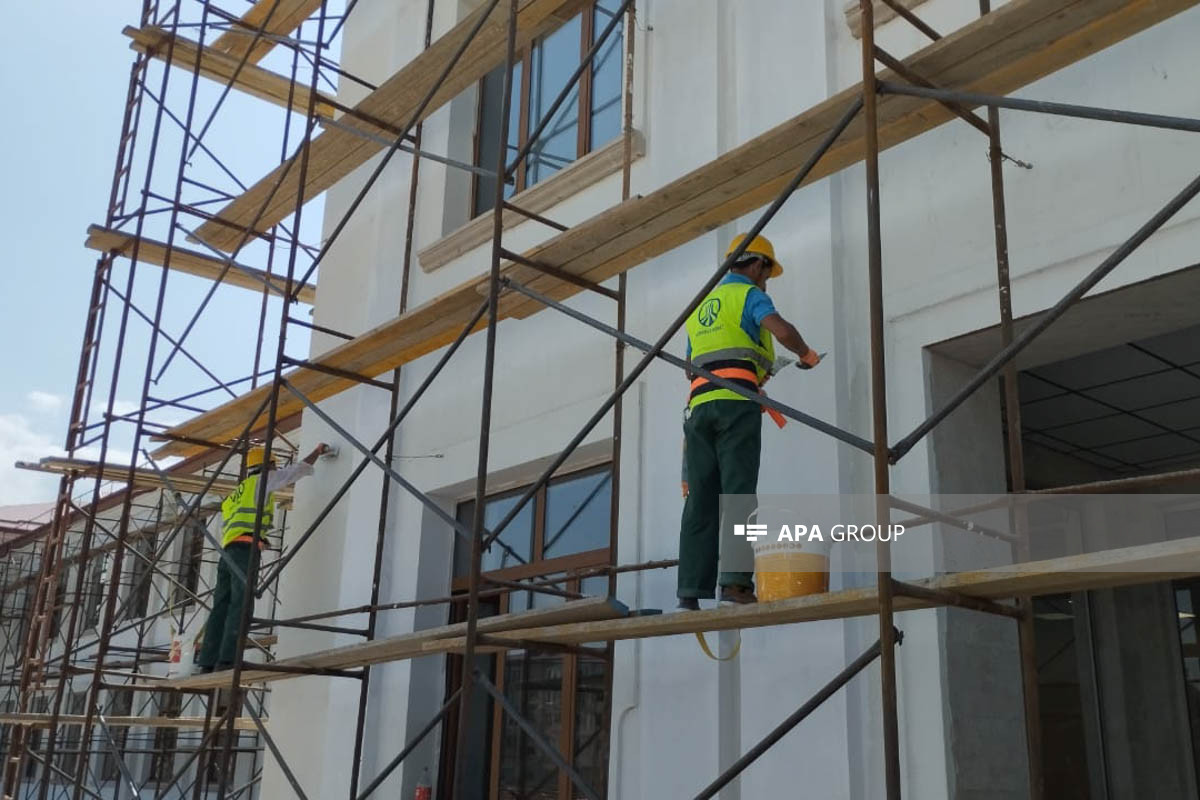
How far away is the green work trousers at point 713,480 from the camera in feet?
17.4

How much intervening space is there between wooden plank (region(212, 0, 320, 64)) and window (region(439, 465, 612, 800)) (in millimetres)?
6402

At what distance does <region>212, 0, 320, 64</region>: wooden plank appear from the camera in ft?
39.8

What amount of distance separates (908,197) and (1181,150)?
1.37 metres

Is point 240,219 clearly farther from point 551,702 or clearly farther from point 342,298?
point 551,702

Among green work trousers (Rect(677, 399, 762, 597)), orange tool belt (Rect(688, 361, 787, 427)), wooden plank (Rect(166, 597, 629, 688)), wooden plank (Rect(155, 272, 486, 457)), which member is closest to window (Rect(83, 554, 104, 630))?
wooden plank (Rect(155, 272, 486, 457))

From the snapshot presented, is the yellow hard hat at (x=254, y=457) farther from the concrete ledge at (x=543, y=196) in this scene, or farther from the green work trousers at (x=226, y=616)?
the concrete ledge at (x=543, y=196)

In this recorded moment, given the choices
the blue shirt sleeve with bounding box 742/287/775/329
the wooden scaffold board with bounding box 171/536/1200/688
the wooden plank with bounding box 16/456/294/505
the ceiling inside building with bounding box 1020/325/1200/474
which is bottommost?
the wooden scaffold board with bounding box 171/536/1200/688

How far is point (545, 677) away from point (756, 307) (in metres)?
3.45

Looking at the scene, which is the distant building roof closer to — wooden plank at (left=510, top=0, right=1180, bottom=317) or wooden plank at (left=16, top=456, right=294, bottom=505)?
wooden plank at (left=16, top=456, right=294, bottom=505)

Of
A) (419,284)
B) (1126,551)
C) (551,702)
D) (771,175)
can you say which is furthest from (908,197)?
(419,284)

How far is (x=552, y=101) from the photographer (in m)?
9.51

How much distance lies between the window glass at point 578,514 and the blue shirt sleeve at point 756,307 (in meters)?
2.54

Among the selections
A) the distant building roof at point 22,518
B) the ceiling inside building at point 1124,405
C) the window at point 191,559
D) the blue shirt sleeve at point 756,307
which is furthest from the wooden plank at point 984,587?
the distant building roof at point 22,518

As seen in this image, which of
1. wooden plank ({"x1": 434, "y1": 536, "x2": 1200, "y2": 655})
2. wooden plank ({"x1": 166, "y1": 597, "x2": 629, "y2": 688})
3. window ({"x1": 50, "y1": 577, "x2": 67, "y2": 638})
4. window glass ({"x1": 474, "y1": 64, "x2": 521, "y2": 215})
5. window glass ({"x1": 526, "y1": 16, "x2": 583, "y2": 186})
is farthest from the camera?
window ({"x1": 50, "y1": 577, "x2": 67, "y2": 638})
